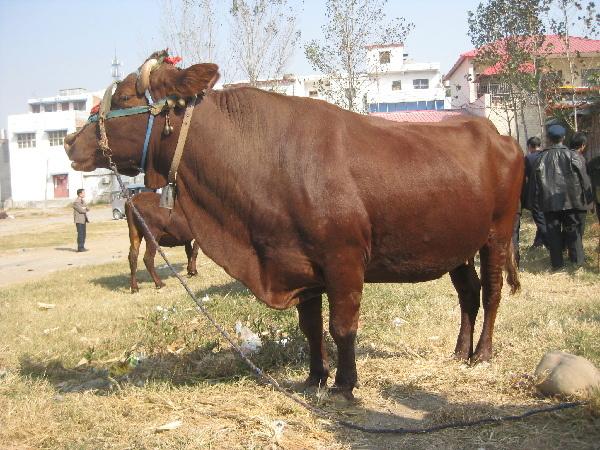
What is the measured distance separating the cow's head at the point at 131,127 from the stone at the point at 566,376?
2945mm

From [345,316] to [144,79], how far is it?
2138 mm

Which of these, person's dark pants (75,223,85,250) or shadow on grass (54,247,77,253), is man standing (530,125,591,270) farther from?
shadow on grass (54,247,77,253)

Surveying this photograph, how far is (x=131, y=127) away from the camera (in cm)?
450

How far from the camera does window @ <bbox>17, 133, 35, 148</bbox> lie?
202 ft

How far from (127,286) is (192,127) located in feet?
29.3

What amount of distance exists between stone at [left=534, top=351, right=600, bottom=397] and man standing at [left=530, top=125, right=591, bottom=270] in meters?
5.68

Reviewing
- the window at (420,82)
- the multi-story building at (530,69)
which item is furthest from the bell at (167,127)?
the window at (420,82)

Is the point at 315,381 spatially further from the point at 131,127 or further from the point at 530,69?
the point at 530,69

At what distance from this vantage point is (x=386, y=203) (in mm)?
4414

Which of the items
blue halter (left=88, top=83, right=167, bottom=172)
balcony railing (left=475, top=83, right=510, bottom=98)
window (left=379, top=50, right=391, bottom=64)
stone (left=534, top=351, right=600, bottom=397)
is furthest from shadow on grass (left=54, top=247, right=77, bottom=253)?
stone (left=534, top=351, right=600, bottom=397)

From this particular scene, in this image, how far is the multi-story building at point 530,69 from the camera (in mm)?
21484

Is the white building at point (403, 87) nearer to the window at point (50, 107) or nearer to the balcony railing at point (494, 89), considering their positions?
the balcony railing at point (494, 89)

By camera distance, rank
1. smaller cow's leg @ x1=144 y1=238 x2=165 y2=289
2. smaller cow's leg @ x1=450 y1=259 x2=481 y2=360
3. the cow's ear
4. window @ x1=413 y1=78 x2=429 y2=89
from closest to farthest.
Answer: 1. the cow's ear
2. smaller cow's leg @ x1=450 y1=259 x2=481 y2=360
3. smaller cow's leg @ x1=144 y1=238 x2=165 y2=289
4. window @ x1=413 y1=78 x2=429 y2=89

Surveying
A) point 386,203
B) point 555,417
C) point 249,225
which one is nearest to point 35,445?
point 249,225
